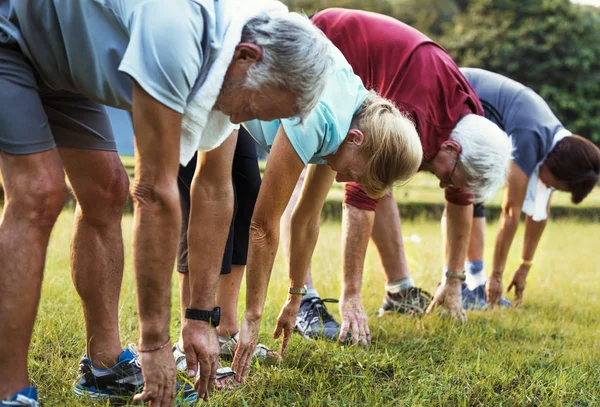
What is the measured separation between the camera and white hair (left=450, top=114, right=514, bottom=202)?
141 inches

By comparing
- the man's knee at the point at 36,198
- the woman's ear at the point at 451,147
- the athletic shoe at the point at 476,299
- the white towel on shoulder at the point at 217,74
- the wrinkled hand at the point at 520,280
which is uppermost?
the white towel on shoulder at the point at 217,74

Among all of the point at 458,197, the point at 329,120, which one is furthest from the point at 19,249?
the point at 458,197

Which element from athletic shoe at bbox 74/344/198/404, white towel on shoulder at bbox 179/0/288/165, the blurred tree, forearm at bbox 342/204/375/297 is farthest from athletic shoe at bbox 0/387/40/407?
the blurred tree

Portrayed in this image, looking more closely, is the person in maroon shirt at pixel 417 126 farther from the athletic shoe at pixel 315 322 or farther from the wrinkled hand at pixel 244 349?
the wrinkled hand at pixel 244 349

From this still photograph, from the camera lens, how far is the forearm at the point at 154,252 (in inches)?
77.1

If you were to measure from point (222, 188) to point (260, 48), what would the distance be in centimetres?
86

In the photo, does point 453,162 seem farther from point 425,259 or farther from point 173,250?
point 425,259

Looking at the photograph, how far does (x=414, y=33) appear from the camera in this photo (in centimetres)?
393

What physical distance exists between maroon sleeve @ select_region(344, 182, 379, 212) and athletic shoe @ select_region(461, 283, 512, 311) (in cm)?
171

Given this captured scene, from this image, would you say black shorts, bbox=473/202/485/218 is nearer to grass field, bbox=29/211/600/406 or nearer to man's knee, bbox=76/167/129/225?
grass field, bbox=29/211/600/406

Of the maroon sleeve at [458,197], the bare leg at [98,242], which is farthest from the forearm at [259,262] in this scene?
the maroon sleeve at [458,197]

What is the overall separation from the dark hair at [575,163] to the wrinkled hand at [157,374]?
3.62 meters

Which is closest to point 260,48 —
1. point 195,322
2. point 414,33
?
point 195,322

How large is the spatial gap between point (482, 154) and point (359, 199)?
653mm
